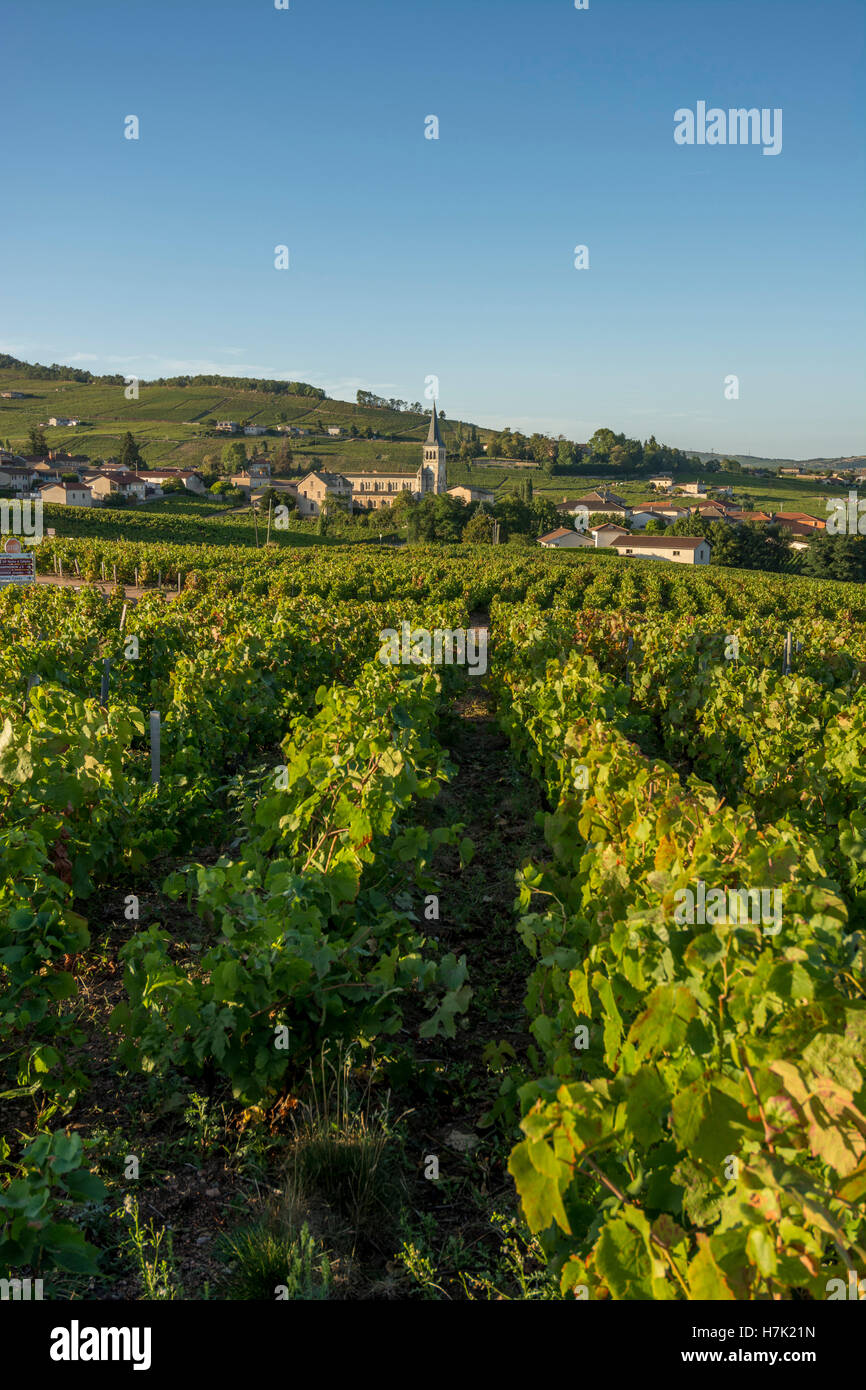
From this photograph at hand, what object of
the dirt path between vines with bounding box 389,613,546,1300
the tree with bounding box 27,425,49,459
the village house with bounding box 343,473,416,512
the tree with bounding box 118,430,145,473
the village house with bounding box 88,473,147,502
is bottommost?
the dirt path between vines with bounding box 389,613,546,1300

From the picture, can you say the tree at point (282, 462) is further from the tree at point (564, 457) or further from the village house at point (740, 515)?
the village house at point (740, 515)

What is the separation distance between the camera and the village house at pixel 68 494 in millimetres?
80812

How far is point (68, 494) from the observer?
8081 cm

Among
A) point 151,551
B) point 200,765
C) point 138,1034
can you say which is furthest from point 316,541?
point 138,1034

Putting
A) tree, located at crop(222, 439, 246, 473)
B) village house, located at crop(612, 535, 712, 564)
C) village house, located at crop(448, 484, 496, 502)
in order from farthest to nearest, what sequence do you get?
1. tree, located at crop(222, 439, 246, 473)
2. village house, located at crop(448, 484, 496, 502)
3. village house, located at crop(612, 535, 712, 564)

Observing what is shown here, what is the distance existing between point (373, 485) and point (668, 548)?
60681 millimetres

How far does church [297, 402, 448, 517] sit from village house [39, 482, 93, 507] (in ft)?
79.6

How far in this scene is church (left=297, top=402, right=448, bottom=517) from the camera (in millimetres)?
103688

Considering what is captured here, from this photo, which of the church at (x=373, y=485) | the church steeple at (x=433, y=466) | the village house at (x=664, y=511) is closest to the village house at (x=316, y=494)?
the church at (x=373, y=485)

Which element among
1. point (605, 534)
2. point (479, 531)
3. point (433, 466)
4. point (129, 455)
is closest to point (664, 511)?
point (605, 534)

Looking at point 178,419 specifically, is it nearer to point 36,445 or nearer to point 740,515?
point 36,445

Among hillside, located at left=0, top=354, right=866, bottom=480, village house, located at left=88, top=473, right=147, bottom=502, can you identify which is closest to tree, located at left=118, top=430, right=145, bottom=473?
hillside, located at left=0, top=354, right=866, bottom=480

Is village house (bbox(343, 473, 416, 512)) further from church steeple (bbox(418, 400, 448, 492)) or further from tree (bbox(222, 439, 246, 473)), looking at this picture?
tree (bbox(222, 439, 246, 473))
